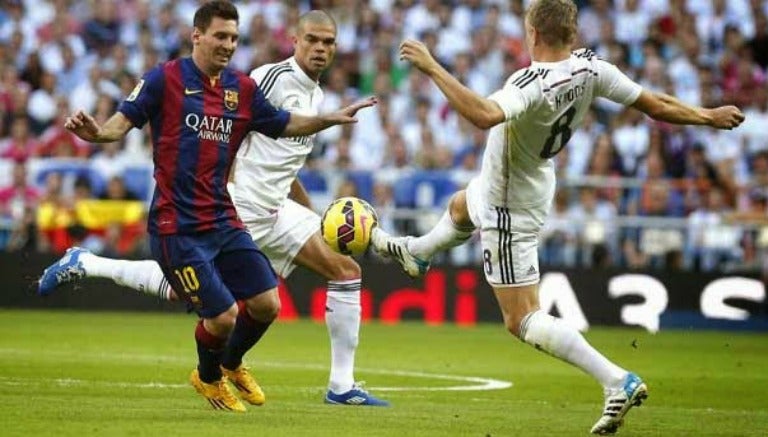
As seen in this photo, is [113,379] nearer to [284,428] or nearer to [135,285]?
[135,285]

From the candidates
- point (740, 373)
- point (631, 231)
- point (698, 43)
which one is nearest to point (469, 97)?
point (740, 373)

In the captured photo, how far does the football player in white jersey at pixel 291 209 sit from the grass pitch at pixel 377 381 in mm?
679

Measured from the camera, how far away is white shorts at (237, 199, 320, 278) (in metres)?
11.7

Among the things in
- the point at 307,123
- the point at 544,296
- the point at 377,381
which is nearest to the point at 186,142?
the point at 307,123

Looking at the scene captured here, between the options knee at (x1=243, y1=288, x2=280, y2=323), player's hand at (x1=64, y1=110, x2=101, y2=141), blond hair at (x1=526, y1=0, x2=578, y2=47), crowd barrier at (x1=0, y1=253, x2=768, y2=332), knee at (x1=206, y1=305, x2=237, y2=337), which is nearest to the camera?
player's hand at (x1=64, y1=110, x2=101, y2=141)

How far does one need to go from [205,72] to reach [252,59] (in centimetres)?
1442

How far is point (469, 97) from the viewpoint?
8.92m

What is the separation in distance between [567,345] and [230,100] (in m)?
2.58

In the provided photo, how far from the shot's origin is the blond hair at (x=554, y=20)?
9586 mm

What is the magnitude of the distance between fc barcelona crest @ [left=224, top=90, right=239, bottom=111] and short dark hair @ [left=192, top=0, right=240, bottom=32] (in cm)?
42

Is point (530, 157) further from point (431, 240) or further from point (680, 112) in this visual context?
point (431, 240)

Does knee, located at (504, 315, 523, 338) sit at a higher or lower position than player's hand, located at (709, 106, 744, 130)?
lower

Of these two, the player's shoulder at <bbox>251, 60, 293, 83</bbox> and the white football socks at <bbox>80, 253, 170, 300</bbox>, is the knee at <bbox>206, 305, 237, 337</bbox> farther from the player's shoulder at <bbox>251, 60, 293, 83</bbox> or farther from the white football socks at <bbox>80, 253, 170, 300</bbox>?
the player's shoulder at <bbox>251, 60, 293, 83</bbox>

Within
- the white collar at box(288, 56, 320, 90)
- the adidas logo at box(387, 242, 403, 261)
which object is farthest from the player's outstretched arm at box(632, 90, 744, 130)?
the white collar at box(288, 56, 320, 90)
